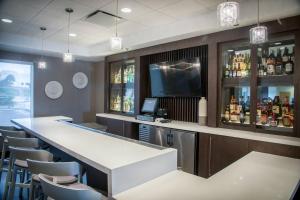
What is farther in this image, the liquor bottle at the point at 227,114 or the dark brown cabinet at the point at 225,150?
the liquor bottle at the point at 227,114

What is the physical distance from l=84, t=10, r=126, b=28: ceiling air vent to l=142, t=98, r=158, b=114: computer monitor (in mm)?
1600

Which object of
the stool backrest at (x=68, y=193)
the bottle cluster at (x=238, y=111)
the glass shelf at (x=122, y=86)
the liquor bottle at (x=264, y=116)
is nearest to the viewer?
the stool backrest at (x=68, y=193)

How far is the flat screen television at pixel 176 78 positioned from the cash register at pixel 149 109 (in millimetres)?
159

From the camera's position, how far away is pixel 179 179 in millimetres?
1424

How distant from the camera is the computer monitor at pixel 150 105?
13.3 ft

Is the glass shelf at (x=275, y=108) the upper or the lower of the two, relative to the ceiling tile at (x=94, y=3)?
lower

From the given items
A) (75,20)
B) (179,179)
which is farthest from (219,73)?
(75,20)

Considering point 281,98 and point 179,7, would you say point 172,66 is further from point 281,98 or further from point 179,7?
point 281,98

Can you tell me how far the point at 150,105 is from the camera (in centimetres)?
414

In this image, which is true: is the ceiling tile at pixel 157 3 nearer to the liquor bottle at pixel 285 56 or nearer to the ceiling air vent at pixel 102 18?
the ceiling air vent at pixel 102 18

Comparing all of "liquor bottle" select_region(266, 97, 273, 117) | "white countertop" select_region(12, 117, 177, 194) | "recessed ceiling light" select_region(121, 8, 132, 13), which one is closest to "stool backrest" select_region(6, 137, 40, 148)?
"white countertop" select_region(12, 117, 177, 194)

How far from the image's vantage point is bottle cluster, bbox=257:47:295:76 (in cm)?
250

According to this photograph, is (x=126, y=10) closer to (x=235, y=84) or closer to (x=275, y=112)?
(x=235, y=84)

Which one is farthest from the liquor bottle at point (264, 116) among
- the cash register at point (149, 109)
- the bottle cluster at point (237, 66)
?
the cash register at point (149, 109)
